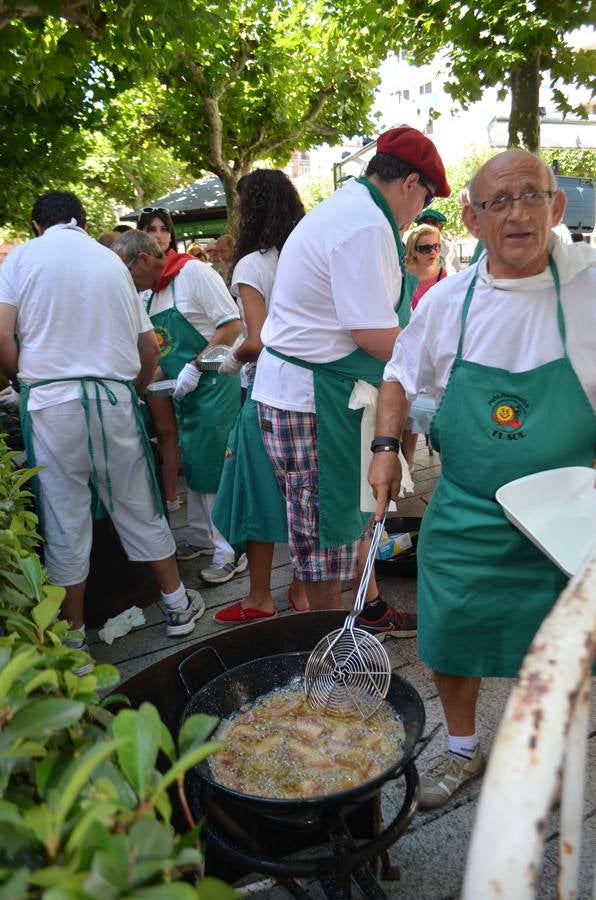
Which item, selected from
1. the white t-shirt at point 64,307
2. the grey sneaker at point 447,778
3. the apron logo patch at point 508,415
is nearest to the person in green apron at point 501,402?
the apron logo patch at point 508,415

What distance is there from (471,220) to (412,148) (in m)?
0.57

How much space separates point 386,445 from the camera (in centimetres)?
226

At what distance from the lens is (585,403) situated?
1885 millimetres

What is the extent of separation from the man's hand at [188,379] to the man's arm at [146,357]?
1.22 ft

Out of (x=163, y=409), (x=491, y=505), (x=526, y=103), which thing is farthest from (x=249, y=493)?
(x=526, y=103)

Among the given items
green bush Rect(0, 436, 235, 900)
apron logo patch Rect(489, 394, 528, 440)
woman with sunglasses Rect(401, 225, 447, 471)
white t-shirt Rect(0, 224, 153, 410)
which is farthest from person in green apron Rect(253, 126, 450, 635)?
woman with sunglasses Rect(401, 225, 447, 471)

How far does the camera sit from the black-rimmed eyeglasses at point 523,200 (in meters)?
1.91

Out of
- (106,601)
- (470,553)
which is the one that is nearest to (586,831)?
(470,553)

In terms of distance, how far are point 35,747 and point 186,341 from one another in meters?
3.64

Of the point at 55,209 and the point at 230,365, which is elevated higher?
the point at 55,209

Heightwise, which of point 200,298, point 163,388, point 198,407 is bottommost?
point 198,407

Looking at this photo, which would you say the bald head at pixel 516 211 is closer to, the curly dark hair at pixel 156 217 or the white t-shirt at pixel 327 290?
the white t-shirt at pixel 327 290

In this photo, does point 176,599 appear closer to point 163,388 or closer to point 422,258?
point 163,388

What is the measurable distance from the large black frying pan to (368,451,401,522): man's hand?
559 millimetres
